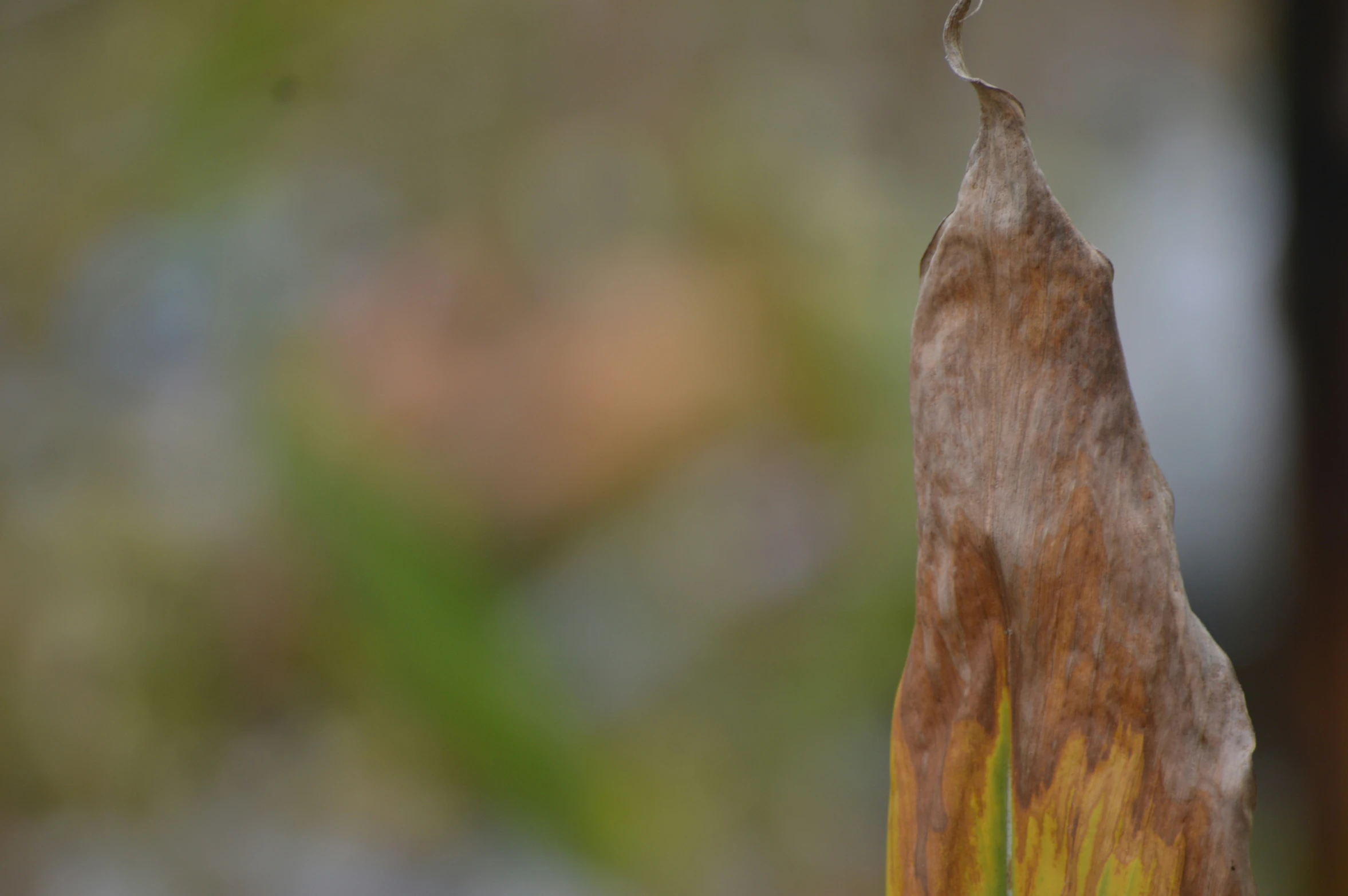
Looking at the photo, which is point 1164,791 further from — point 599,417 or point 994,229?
point 599,417

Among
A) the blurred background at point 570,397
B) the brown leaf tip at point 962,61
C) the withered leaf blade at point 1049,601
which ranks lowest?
the withered leaf blade at point 1049,601

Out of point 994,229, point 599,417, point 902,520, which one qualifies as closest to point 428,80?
point 599,417

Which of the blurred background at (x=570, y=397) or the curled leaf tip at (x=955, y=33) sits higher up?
the blurred background at (x=570, y=397)

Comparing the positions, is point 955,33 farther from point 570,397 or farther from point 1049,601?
point 570,397

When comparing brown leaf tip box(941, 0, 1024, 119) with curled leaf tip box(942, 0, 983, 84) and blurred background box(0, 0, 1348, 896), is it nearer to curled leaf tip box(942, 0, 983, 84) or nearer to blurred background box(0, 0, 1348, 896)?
curled leaf tip box(942, 0, 983, 84)

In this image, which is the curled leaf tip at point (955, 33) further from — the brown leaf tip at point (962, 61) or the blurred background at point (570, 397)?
the blurred background at point (570, 397)

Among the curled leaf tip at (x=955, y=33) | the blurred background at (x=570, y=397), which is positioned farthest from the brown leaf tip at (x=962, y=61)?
the blurred background at (x=570, y=397)
